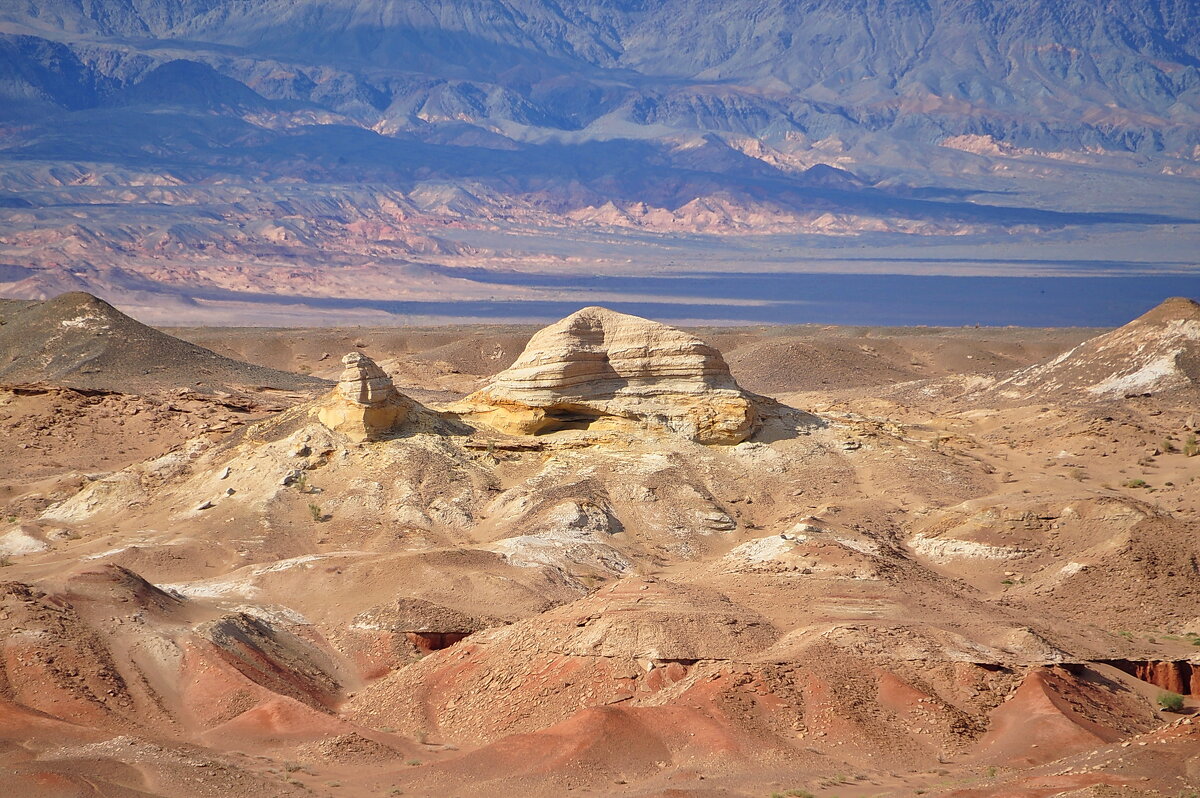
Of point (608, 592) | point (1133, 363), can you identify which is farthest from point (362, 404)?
point (1133, 363)

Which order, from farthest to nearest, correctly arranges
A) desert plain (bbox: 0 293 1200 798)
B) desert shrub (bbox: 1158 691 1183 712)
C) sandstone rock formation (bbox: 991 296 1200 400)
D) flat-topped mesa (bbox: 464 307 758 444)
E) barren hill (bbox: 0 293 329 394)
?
1. barren hill (bbox: 0 293 329 394)
2. sandstone rock formation (bbox: 991 296 1200 400)
3. flat-topped mesa (bbox: 464 307 758 444)
4. desert shrub (bbox: 1158 691 1183 712)
5. desert plain (bbox: 0 293 1200 798)

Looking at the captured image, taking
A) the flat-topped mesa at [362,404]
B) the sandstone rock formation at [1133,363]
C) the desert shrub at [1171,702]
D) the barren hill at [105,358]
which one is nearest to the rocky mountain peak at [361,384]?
the flat-topped mesa at [362,404]

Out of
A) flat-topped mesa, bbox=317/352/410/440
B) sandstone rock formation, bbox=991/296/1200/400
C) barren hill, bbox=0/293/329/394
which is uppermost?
flat-topped mesa, bbox=317/352/410/440

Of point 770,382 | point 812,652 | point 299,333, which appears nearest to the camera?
point 812,652

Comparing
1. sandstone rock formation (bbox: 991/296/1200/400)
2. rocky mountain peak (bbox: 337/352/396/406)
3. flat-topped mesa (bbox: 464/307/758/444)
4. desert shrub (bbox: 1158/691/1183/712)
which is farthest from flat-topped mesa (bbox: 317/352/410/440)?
sandstone rock formation (bbox: 991/296/1200/400)

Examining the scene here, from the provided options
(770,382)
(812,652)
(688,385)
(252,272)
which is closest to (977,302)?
(252,272)

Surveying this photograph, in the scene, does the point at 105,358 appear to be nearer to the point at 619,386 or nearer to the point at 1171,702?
the point at 619,386

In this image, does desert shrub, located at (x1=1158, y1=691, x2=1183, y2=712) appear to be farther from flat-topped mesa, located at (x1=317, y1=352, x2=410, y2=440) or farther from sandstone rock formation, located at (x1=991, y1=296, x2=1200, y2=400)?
sandstone rock formation, located at (x1=991, y1=296, x2=1200, y2=400)

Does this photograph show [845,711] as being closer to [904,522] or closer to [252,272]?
[904,522]
